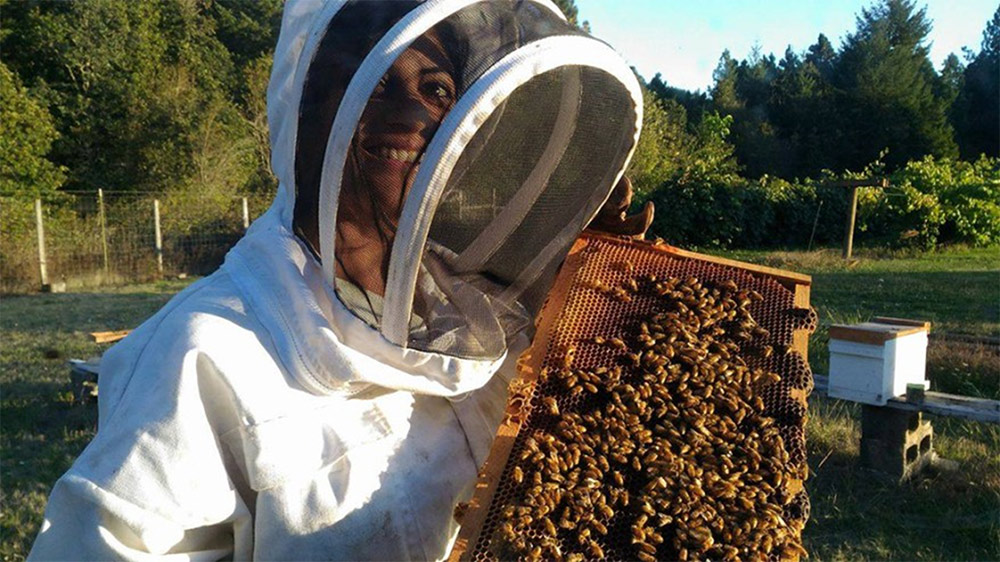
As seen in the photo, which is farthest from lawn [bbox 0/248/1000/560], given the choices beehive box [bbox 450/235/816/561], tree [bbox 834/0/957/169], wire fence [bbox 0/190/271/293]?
tree [bbox 834/0/957/169]

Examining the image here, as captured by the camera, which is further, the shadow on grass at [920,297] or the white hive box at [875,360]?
the shadow on grass at [920,297]

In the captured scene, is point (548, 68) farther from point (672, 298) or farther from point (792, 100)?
point (792, 100)

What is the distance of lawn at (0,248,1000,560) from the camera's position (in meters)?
4.62

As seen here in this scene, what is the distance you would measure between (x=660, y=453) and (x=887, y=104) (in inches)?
1535

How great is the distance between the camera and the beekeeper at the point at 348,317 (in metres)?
1.48

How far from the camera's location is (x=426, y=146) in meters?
1.55

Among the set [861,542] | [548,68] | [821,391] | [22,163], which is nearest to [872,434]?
[821,391]

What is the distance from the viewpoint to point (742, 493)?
1.65m

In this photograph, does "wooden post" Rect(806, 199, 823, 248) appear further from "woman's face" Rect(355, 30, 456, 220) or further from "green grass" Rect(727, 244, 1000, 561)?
"woman's face" Rect(355, 30, 456, 220)

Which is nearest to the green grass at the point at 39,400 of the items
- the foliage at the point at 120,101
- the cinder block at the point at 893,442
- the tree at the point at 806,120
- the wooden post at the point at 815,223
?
the cinder block at the point at 893,442

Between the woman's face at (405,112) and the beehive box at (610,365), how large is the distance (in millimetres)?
575

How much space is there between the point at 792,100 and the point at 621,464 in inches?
1596

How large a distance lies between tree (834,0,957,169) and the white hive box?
33.1m

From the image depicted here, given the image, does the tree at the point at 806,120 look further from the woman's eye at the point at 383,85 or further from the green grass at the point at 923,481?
the woman's eye at the point at 383,85
